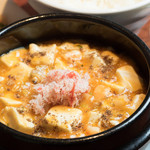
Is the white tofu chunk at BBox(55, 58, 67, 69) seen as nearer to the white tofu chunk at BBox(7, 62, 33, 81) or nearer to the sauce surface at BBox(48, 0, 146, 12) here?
the white tofu chunk at BBox(7, 62, 33, 81)

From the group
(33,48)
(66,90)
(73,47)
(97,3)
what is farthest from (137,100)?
(97,3)

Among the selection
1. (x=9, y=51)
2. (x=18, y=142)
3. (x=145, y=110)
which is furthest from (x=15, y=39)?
(x=145, y=110)

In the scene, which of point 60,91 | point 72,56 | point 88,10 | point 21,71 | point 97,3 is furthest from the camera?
point 97,3

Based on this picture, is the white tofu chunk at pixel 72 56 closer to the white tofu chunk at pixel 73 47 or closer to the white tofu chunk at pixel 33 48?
the white tofu chunk at pixel 73 47

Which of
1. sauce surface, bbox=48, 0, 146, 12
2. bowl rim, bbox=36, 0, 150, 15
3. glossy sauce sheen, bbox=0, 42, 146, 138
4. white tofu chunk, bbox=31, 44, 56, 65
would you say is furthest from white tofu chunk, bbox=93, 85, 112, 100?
sauce surface, bbox=48, 0, 146, 12

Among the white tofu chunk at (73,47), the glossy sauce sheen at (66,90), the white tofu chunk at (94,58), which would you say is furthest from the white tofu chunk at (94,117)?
the white tofu chunk at (73,47)

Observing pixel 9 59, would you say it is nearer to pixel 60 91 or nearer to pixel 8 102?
pixel 8 102
